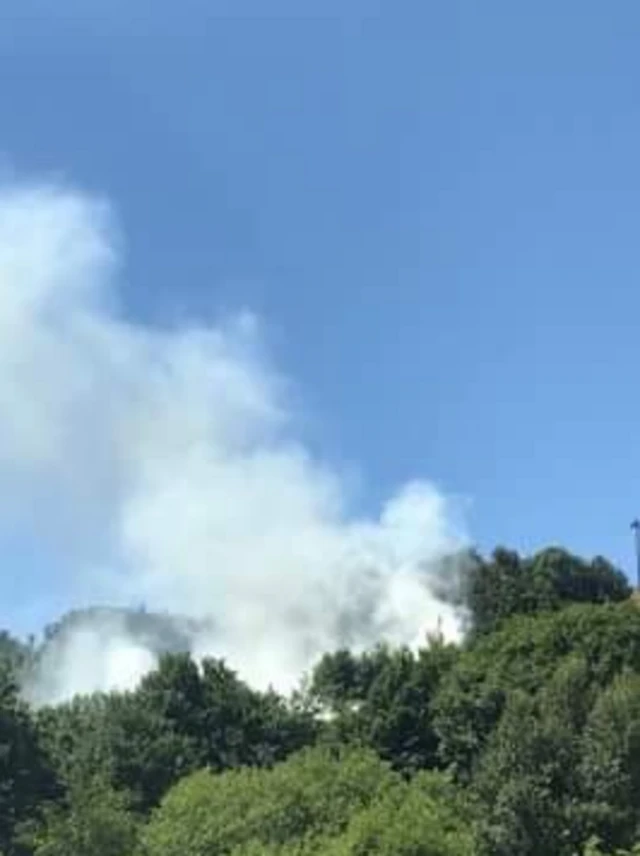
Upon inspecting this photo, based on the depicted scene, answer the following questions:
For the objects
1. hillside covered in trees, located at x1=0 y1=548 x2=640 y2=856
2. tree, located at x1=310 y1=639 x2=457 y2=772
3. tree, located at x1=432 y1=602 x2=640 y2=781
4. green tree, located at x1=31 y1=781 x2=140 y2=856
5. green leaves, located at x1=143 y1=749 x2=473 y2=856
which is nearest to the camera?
green leaves, located at x1=143 y1=749 x2=473 y2=856

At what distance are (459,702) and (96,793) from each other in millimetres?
14611

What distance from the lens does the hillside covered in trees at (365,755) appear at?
4397cm

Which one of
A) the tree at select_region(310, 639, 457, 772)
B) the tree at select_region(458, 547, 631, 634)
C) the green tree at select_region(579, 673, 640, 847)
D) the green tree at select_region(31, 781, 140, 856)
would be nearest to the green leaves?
the green tree at select_region(31, 781, 140, 856)

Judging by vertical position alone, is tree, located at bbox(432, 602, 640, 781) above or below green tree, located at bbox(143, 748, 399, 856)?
above

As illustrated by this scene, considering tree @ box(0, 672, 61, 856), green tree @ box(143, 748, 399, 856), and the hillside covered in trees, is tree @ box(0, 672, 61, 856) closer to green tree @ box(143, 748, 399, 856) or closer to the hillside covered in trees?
the hillside covered in trees

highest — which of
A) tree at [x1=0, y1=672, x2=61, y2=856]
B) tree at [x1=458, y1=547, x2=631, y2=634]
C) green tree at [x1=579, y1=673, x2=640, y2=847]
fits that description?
tree at [x1=458, y1=547, x2=631, y2=634]

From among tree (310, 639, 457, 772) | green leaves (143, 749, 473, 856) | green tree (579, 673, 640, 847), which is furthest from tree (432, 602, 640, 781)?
green tree (579, 673, 640, 847)

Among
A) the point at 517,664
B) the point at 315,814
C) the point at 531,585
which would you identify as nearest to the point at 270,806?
the point at 315,814

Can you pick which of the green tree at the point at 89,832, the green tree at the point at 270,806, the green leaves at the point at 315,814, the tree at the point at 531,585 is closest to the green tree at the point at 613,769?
the green leaves at the point at 315,814

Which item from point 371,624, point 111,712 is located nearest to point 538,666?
point 111,712

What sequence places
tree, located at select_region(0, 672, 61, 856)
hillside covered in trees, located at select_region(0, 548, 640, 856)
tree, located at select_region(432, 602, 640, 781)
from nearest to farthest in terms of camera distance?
hillside covered in trees, located at select_region(0, 548, 640, 856) < tree, located at select_region(432, 602, 640, 781) < tree, located at select_region(0, 672, 61, 856)

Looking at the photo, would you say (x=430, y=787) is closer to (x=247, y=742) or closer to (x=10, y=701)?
(x=247, y=742)

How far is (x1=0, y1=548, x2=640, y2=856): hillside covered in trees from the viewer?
4397 centimetres

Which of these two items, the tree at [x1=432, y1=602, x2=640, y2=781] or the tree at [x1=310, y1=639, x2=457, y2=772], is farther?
the tree at [x1=310, y1=639, x2=457, y2=772]
